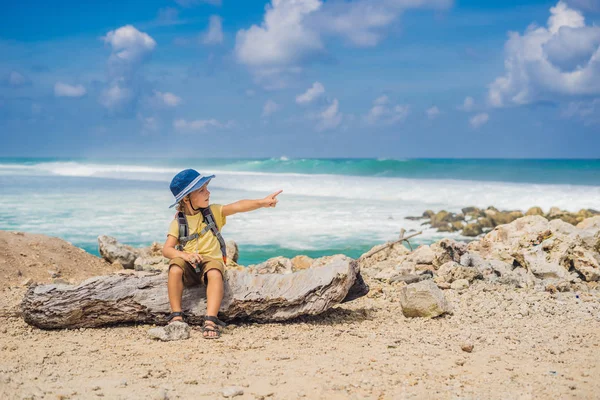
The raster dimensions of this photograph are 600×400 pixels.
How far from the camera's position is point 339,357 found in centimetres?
457

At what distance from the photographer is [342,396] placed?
381 centimetres

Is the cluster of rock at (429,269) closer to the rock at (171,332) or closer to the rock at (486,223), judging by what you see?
the rock at (171,332)

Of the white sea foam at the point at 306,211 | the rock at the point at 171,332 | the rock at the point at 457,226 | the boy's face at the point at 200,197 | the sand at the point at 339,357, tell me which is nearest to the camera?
the sand at the point at 339,357

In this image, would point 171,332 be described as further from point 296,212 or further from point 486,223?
point 296,212

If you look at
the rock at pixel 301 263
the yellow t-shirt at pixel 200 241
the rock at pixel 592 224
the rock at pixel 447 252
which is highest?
the yellow t-shirt at pixel 200 241

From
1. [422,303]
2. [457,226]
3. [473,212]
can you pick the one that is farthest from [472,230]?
[422,303]

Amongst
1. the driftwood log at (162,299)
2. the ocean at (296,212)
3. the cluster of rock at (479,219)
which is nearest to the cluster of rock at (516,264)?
the driftwood log at (162,299)

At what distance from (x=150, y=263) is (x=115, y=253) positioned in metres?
0.69

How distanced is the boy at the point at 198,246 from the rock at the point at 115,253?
374 centimetres

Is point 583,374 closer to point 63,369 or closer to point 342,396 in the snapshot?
point 342,396

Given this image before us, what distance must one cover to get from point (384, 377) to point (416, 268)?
4155mm

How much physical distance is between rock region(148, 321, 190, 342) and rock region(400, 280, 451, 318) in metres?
2.07

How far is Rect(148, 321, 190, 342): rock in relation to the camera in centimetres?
498

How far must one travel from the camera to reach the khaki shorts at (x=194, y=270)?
5.28 m
